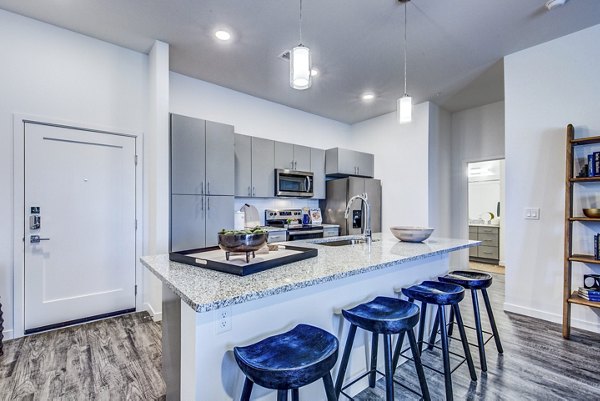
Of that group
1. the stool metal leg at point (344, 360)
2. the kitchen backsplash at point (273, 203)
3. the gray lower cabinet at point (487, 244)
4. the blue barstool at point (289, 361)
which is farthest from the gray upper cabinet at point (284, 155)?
the gray lower cabinet at point (487, 244)

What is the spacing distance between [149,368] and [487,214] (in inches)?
279

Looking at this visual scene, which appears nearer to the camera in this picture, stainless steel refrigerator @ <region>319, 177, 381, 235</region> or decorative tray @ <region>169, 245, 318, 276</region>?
decorative tray @ <region>169, 245, 318, 276</region>

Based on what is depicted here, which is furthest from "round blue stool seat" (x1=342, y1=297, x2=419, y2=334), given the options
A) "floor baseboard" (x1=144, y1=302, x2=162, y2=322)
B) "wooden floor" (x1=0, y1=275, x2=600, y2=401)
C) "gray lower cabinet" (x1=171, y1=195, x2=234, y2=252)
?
"floor baseboard" (x1=144, y1=302, x2=162, y2=322)

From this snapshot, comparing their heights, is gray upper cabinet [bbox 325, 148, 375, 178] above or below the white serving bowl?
above

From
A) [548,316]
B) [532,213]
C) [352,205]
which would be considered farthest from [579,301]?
[352,205]

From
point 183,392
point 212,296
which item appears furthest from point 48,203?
point 212,296

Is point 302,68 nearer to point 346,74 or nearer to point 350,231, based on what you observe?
point 346,74

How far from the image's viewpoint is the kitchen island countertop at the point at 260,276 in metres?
1.06

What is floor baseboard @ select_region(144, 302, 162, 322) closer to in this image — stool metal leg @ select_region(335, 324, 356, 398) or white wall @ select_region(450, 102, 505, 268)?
stool metal leg @ select_region(335, 324, 356, 398)

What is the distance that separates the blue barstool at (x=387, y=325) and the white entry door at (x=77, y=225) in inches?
106

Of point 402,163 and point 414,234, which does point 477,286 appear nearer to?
point 414,234

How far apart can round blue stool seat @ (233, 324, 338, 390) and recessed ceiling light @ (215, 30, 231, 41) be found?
2.78 metres

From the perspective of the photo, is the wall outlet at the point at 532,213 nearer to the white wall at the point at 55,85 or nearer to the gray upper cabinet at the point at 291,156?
the gray upper cabinet at the point at 291,156

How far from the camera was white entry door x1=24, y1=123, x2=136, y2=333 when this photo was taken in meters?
2.74
